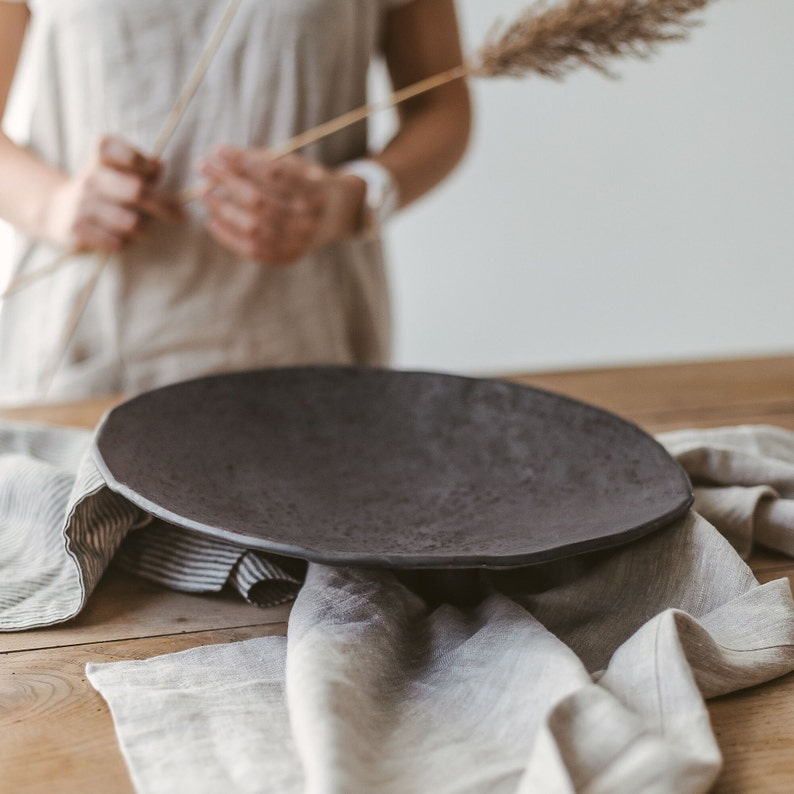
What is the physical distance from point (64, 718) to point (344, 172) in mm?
687

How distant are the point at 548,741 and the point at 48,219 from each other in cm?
76

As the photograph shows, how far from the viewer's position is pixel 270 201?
89cm

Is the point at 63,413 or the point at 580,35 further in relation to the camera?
the point at 63,413

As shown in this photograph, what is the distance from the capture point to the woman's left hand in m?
0.87

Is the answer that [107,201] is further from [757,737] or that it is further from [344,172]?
[757,737]

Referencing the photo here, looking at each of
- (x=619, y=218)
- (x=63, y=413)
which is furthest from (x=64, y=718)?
(x=619, y=218)

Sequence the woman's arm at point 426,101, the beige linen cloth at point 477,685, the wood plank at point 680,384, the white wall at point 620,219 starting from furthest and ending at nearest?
the white wall at point 620,219, the woman's arm at point 426,101, the wood plank at point 680,384, the beige linen cloth at point 477,685

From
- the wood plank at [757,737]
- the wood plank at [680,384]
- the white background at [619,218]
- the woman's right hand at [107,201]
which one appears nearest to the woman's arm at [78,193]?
the woman's right hand at [107,201]

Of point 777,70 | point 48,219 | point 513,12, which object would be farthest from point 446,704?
point 777,70

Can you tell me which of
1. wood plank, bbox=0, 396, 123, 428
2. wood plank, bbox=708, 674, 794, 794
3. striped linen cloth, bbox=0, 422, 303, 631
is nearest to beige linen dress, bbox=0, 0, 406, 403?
wood plank, bbox=0, 396, 123, 428

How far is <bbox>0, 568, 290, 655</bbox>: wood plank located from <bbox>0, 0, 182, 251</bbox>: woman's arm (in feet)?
1.43

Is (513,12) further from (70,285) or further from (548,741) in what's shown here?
(548,741)

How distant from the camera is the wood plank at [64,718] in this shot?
15.2 inches

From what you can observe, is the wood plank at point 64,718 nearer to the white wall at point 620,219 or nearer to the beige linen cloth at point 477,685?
the beige linen cloth at point 477,685
